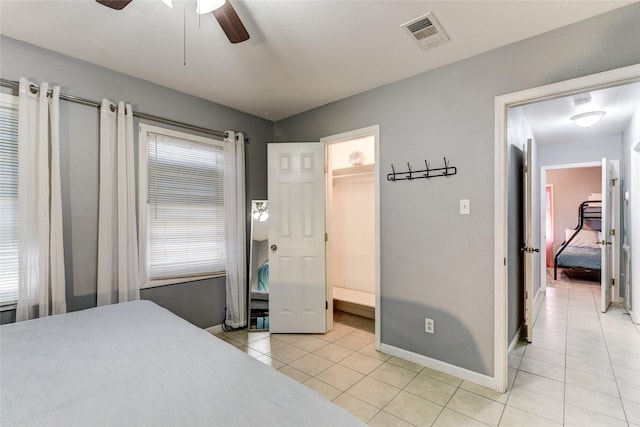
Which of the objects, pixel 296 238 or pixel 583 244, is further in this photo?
pixel 583 244

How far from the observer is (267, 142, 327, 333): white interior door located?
329 cm

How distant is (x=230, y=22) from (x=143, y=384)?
1643 millimetres

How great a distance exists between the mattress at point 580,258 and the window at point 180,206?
253 inches

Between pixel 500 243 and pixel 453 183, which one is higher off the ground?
pixel 453 183

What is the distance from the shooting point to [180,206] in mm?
2949

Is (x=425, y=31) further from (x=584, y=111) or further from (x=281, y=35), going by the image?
(x=584, y=111)

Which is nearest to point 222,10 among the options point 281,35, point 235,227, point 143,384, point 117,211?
point 281,35

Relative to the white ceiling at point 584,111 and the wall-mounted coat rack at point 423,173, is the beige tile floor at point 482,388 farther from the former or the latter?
the white ceiling at point 584,111

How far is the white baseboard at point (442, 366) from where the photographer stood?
2.23m

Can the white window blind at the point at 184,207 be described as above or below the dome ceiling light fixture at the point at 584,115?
→ below

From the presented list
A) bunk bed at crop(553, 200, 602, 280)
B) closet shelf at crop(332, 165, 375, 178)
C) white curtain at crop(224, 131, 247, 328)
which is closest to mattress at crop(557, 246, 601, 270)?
bunk bed at crop(553, 200, 602, 280)

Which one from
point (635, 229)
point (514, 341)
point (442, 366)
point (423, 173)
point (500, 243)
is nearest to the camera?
point (500, 243)

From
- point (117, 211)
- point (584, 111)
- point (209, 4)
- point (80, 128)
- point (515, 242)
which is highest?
point (584, 111)

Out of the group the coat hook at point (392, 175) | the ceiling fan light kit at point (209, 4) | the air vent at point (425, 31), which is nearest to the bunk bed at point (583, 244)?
the coat hook at point (392, 175)
